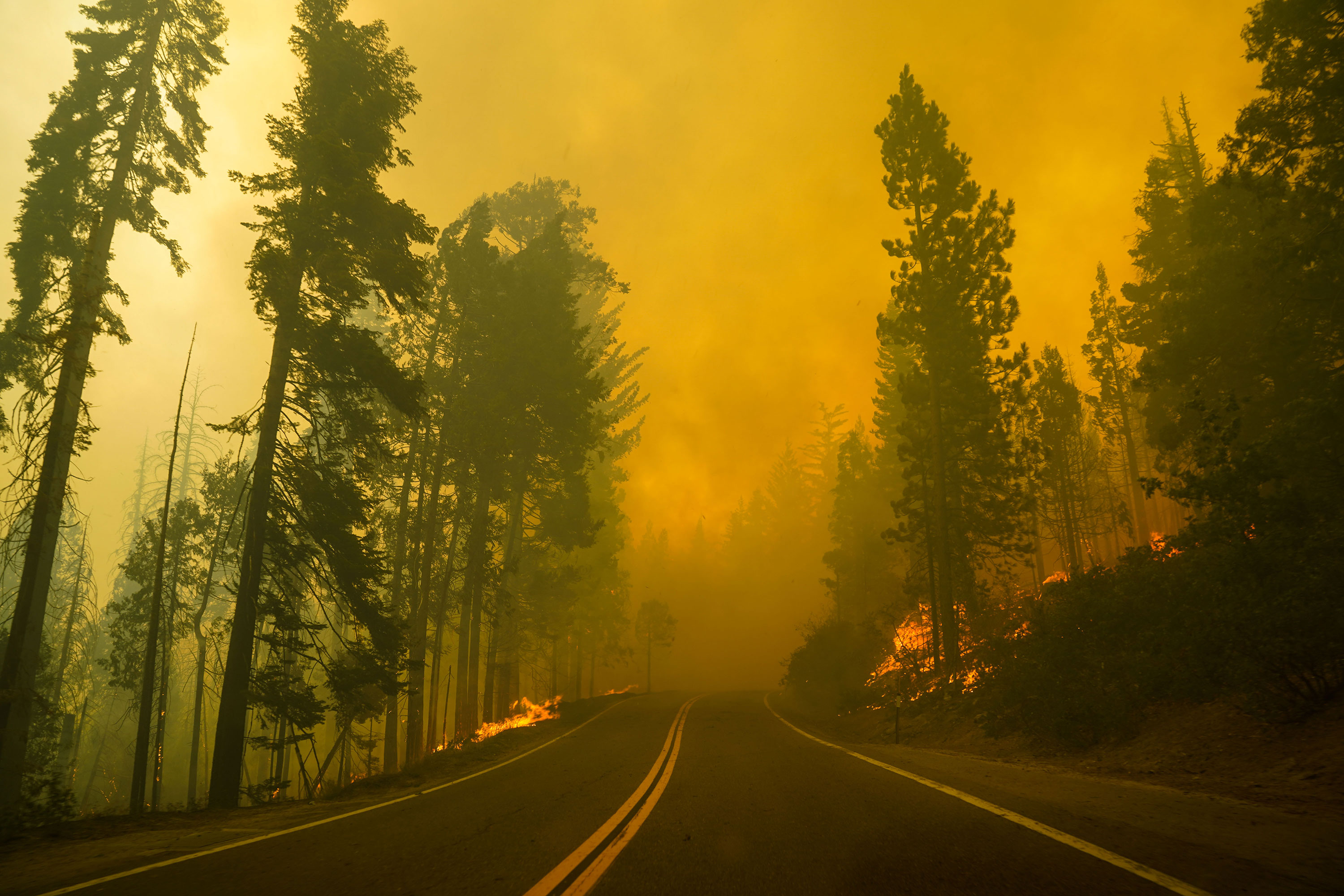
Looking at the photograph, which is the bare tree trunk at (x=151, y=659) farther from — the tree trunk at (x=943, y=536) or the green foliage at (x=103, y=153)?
the tree trunk at (x=943, y=536)

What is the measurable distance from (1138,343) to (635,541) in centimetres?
9617

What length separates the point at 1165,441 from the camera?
Answer: 74.5 feet

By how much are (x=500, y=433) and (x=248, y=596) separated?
397 inches

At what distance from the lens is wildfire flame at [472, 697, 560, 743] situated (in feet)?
66.2

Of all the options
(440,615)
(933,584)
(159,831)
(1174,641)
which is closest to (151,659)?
(440,615)

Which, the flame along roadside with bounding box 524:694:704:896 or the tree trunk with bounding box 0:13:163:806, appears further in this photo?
the tree trunk with bounding box 0:13:163:806

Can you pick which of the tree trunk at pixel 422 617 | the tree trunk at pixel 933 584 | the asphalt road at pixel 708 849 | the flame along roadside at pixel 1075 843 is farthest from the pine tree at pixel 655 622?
the flame along roadside at pixel 1075 843

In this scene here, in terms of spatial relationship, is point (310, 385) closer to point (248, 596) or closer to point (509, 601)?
point (248, 596)

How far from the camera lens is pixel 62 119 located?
46.7 ft

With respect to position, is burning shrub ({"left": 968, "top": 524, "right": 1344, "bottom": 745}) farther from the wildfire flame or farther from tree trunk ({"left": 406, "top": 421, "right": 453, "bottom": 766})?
tree trunk ({"left": 406, "top": 421, "right": 453, "bottom": 766})

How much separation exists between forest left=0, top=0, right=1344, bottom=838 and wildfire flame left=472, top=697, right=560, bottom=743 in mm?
579

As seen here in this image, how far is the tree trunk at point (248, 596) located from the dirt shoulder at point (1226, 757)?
14.5 m

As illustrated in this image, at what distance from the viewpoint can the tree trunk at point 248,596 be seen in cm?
1092

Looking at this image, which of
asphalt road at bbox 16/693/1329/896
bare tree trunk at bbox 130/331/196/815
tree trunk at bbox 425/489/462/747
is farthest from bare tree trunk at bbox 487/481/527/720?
asphalt road at bbox 16/693/1329/896
